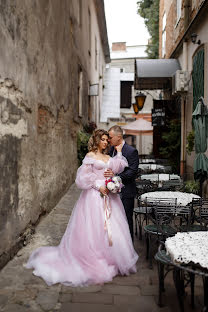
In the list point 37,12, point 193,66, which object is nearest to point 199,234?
point 37,12

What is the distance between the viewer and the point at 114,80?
27766mm

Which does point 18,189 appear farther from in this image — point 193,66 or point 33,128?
point 193,66

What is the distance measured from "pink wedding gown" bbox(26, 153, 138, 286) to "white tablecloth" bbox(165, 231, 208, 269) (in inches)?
41.4

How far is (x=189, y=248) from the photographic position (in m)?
2.95

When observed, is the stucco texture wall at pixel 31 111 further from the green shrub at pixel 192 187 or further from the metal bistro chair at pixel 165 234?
the green shrub at pixel 192 187

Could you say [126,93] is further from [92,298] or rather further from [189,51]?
[92,298]

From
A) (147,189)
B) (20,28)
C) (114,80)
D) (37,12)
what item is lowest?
(147,189)

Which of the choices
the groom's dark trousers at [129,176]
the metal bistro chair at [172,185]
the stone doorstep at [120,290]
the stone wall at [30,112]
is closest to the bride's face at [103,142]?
the groom's dark trousers at [129,176]

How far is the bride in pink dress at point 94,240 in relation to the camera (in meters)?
3.92

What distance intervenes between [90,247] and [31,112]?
8.06ft

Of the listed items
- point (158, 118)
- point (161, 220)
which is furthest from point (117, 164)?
point (158, 118)

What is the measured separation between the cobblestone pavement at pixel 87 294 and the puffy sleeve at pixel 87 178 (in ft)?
3.82

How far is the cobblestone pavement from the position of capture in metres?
3.20

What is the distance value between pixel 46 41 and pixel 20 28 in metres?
1.87
